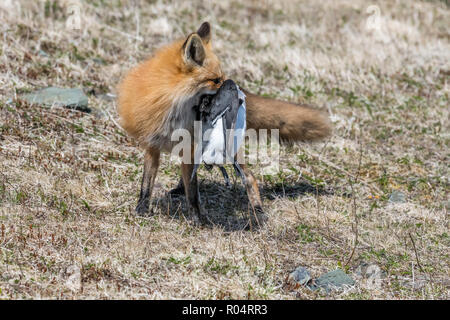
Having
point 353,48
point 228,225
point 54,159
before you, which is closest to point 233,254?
point 228,225

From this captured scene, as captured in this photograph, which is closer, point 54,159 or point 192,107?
point 192,107

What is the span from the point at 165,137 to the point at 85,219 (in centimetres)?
113

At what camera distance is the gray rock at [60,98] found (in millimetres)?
7051

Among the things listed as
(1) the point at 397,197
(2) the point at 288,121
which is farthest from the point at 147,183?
(1) the point at 397,197

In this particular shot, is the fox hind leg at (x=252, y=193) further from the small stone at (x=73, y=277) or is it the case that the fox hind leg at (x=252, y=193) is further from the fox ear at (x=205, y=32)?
the small stone at (x=73, y=277)

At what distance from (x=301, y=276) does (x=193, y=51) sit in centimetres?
212

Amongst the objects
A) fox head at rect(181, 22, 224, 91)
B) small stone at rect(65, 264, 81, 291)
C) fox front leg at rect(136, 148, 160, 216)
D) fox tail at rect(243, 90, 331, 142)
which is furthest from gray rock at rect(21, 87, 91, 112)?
small stone at rect(65, 264, 81, 291)

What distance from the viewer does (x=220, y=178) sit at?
21.2 ft

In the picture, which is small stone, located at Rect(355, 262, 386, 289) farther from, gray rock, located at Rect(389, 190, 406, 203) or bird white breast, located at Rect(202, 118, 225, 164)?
gray rock, located at Rect(389, 190, 406, 203)

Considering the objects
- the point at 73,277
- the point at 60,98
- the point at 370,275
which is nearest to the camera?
the point at 73,277

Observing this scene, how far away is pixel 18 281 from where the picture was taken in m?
3.79

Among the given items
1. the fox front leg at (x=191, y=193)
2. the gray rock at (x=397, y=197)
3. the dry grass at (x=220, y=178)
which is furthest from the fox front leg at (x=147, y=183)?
the gray rock at (x=397, y=197)

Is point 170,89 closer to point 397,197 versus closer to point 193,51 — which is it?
point 193,51
